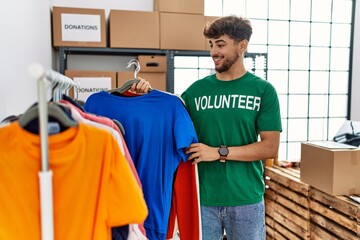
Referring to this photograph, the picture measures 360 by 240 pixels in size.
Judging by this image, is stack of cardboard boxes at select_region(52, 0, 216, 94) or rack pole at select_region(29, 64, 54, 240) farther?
stack of cardboard boxes at select_region(52, 0, 216, 94)

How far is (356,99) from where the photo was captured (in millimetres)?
3680

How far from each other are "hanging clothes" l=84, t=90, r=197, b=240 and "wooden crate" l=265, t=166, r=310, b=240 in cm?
160

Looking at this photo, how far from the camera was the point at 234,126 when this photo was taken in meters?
1.61

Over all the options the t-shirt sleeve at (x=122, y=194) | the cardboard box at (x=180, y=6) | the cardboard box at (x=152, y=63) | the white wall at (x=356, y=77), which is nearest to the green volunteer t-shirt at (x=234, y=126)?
the t-shirt sleeve at (x=122, y=194)

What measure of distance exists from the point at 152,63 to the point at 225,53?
1.14m

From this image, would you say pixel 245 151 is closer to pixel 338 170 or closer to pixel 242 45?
pixel 242 45

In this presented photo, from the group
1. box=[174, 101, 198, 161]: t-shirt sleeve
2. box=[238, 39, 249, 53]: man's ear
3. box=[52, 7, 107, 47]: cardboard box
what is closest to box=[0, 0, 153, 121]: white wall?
box=[52, 7, 107, 47]: cardboard box

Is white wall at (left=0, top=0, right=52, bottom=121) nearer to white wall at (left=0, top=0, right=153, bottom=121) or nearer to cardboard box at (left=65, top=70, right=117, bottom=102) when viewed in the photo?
white wall at (left=0, top=0, right=153, bottom=121)

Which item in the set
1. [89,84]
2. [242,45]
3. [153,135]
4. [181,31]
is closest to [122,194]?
[153,135]

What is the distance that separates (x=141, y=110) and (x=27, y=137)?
608mm

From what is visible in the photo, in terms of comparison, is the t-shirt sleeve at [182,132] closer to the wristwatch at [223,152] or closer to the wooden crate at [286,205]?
the wristwatch at [223,152]

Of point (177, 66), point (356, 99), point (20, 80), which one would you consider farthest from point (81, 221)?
point (356, 99)

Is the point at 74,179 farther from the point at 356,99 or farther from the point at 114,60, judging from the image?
the point at 356,99

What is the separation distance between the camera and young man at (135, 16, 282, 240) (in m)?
1.60
